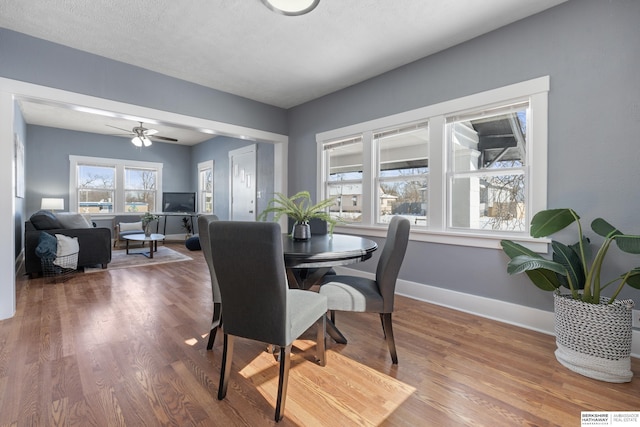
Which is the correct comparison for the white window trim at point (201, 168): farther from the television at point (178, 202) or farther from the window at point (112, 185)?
the window at point (112, 185)

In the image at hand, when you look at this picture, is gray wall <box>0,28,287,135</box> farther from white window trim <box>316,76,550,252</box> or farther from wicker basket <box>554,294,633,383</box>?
wicker basket <box>554,294,633,383</box>

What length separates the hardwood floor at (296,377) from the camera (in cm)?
148

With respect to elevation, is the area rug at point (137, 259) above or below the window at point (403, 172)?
below

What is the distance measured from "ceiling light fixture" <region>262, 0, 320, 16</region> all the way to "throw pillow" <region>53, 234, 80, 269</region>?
4.13 meters

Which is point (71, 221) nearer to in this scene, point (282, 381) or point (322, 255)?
point (322, 255)

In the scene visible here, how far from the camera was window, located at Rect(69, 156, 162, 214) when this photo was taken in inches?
271

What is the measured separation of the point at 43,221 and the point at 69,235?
0.35 m

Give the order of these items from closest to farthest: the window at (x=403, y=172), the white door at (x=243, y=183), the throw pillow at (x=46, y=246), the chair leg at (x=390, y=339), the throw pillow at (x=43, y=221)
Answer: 1. the chair leg at (x=390, y=339)
2. the window at (x=403, y=172)
3. the throw pillow at (x=46, y=246)
4. the throw pillow at (x=43, y=221)
5. the white door at (x=243, y=183)

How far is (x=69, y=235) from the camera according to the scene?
4309 mm

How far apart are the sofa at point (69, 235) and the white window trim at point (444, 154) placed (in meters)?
3.47

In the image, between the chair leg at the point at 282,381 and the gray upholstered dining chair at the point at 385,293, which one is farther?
the gray upholstered dining chair at the point at 385,293

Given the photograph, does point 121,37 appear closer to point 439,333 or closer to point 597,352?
point 439,333

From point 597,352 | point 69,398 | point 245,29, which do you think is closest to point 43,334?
point 69,398

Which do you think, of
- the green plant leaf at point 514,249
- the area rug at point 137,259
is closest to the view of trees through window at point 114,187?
the area rug at point 137,259
